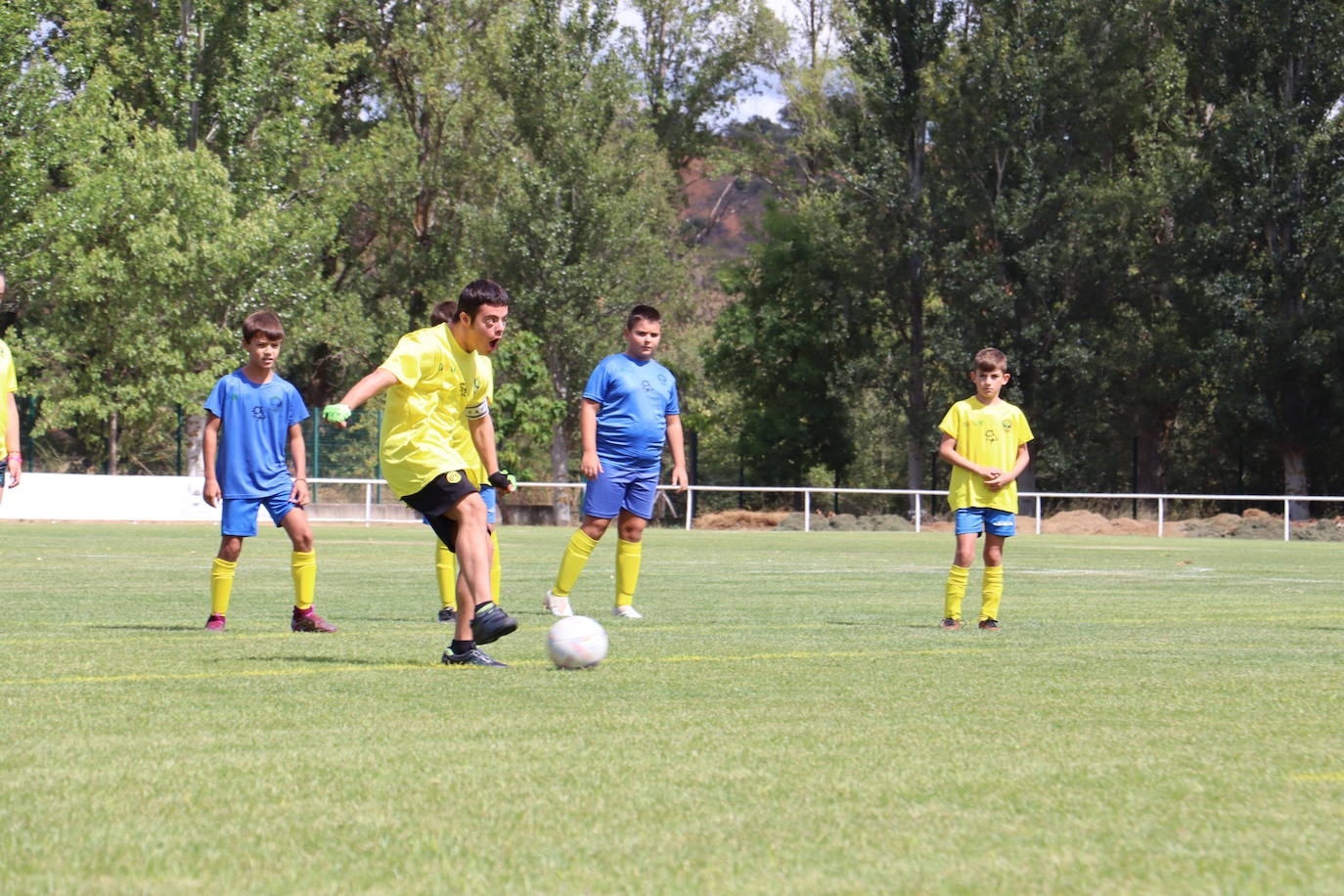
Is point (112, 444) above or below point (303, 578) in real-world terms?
above

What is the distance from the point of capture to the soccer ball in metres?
7.58

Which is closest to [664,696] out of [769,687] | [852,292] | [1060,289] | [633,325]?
[769,687]

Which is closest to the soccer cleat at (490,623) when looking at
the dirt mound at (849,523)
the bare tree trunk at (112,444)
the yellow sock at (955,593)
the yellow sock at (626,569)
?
the yellow sock at (626,569)

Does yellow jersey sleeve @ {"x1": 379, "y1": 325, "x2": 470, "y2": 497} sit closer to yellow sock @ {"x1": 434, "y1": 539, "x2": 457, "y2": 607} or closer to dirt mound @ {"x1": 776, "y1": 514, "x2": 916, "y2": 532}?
yellow sock @ {"x1": 434, "y1": 539, "x2": 457, "y2": 607}

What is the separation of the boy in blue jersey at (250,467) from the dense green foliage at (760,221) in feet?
106

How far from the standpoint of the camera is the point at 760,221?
58.7m

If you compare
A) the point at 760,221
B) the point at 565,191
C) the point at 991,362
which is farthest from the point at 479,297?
the point at 760,221

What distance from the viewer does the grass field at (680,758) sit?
3.70 m

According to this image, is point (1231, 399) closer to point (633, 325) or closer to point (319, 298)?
point (319, 298)

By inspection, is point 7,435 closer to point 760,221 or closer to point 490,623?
point 490,623

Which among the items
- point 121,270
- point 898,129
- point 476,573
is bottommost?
point 476,573

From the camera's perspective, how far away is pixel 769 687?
23.1 feet

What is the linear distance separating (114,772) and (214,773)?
0.29 meters

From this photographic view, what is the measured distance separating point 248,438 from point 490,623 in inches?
136
